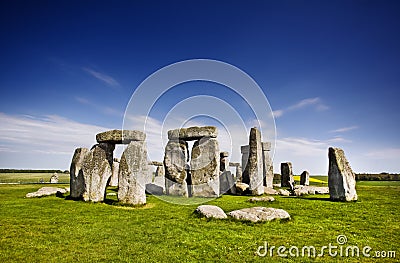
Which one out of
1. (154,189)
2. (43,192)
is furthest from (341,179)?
(43,192)

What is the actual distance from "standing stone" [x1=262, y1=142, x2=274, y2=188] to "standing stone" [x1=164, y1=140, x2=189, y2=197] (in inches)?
290

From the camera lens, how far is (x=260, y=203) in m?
12.4

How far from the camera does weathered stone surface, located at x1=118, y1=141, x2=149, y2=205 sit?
11.6 meters

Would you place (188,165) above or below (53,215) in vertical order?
above

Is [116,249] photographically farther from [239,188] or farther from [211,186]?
[239,188]

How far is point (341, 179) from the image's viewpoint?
13234 mm

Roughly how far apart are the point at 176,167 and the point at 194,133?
245 centimetres

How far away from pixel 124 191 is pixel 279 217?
6.70m

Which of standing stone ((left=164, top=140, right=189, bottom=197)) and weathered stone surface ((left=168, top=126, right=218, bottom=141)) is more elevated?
weathered stone surface ((left=168, top=126, right=218, bottom=141))

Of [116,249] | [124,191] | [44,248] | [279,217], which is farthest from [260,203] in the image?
[44,248]

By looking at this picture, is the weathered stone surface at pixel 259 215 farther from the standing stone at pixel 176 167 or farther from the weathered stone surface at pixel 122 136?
the standing stone at pixel 176 167

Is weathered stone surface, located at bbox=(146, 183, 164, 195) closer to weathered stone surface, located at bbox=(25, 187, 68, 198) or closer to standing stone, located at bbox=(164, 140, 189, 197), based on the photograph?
standing stone, located at bbox=(164, 140, 189, 197)

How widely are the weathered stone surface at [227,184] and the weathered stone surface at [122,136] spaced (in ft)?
26.2

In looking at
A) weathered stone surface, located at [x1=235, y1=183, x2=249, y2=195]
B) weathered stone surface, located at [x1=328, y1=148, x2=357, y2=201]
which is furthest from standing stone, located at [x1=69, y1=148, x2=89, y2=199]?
weathered stone surface, located at [x1=328, y1=148, x2=357, y2=201]
